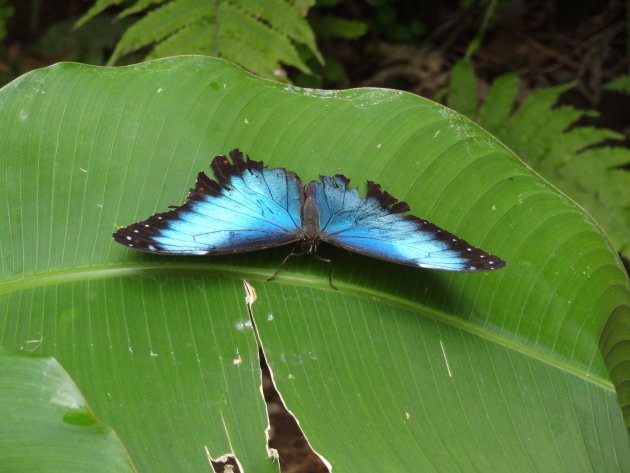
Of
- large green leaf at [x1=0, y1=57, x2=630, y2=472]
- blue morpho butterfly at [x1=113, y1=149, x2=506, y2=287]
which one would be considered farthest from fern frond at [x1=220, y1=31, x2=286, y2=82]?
blue morpho butterfly at [x1=113, y1=149, x2=506, y2=287]

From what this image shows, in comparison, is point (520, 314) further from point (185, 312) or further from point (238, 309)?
point (185, 312)

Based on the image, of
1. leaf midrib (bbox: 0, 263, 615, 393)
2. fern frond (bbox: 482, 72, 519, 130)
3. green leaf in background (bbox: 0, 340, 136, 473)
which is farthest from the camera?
fern frond (bbox: 482, 72, 519, 130)

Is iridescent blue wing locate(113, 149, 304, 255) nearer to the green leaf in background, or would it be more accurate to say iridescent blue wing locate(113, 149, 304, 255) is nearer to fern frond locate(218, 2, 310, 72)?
the green leaf in background

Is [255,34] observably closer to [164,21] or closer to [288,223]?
[164,21]

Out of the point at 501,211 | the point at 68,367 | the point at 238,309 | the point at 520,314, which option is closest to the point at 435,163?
the point at 501,211

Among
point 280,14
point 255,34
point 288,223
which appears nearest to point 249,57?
point 255,34

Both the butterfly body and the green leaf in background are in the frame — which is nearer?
the green leaf in background

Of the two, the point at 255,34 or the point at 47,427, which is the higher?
the point at 255,34
